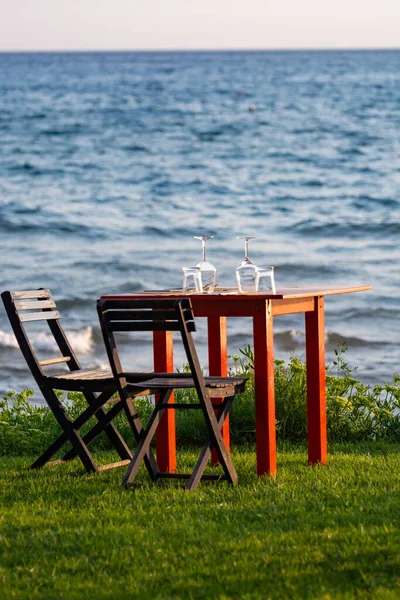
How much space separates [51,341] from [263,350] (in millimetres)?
7933

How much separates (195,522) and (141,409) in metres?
3.45

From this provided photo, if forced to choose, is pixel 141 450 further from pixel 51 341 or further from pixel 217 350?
pixel 51 341

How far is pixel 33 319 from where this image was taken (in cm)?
620

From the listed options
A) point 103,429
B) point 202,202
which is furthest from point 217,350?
point 202,202

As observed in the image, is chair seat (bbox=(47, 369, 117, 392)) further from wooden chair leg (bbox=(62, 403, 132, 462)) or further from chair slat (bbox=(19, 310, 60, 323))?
chair slat (bbox=(19, 310, 60, 323))

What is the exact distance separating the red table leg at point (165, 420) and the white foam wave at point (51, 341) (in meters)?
6.74

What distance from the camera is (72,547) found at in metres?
4.39

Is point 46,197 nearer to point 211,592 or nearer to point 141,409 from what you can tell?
point 141,409

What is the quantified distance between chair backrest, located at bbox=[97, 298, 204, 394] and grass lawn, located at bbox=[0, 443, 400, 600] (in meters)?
0.72

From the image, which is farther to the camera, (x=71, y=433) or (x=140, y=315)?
(x=71, y=433)

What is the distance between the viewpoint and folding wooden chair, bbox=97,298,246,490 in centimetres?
A: 527

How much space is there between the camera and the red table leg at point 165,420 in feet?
20.0

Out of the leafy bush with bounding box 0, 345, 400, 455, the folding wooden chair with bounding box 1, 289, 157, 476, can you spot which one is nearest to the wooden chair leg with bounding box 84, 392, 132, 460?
the folding wooden chair with bounding box 1, 289, 157, 476

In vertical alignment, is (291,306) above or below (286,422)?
above
